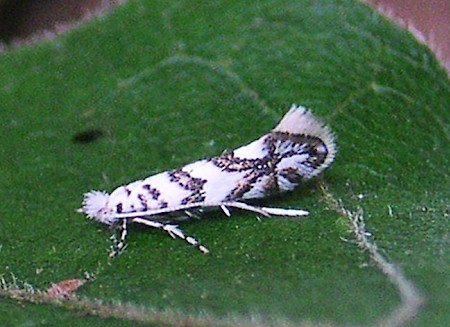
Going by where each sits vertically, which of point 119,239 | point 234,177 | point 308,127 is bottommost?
point 119,239

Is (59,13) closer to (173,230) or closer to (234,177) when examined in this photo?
(234,177)

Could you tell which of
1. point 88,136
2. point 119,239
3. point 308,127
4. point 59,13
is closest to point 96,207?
point 119,239

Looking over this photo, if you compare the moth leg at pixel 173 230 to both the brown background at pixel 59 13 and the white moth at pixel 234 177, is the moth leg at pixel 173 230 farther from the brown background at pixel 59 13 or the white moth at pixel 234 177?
the brown background at pixel 59 13

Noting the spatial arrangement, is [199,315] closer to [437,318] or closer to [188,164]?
[437,318]

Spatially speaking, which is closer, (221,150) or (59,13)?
(221,150)

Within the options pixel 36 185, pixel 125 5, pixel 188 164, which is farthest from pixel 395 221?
pixel 125 5

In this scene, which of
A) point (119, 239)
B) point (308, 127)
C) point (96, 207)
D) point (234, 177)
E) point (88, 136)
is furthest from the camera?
point (88, 136)
